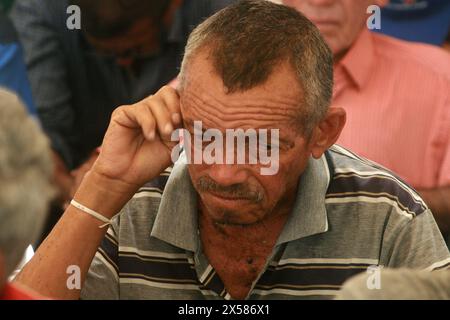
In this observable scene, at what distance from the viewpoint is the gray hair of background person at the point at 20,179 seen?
4.61 ft

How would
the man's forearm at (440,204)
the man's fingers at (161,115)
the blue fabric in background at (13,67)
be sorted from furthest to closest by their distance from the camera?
the blue fabric in background at (13,67)
the man's forearm at (440,204)
the man's fingers at (161,115)

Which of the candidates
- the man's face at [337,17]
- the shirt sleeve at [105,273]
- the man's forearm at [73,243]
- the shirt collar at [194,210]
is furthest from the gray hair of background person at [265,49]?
the man's face at [337,17]

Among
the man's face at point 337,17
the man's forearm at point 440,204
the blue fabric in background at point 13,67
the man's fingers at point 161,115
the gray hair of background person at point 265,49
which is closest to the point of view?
the gray hair of background person at point 265,49

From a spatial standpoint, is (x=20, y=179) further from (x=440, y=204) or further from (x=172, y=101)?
(x=440, y=204)

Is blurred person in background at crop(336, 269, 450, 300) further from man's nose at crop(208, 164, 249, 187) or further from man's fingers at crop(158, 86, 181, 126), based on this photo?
man's fingers at crop(158, 86, 181, 126)

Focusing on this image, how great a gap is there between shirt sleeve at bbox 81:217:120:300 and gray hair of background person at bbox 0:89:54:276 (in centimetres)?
70

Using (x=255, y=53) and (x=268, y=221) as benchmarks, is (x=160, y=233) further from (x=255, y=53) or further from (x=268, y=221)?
(x=255, y=53)

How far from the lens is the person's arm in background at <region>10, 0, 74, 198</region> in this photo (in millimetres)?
3385

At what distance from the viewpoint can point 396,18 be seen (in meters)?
3.39

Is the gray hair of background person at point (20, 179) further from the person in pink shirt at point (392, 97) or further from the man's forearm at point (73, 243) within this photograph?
the person in pink shirt at point (392, 97)

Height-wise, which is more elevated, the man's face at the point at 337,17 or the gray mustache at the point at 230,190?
the gray mustache at the point at 230,190

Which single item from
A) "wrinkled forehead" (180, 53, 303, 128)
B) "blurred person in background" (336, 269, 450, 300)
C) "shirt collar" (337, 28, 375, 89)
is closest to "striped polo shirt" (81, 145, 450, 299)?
"wrinkled forehead" (180, 53, 303, 128)
